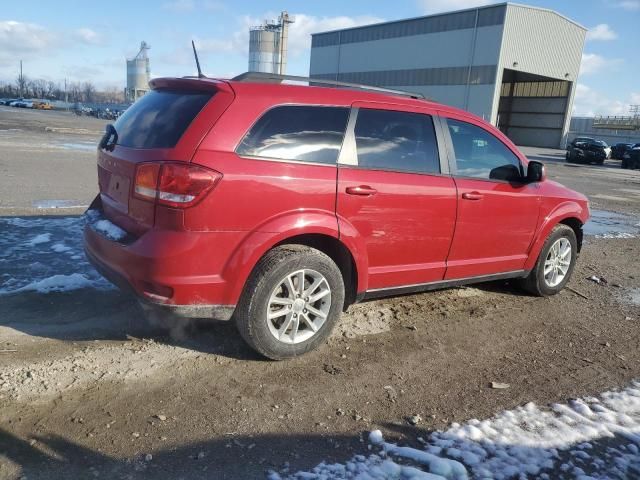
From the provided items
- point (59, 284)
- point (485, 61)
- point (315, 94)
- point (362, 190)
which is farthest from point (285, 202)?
point (485, 61)

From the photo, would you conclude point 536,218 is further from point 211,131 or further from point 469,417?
point 211,131

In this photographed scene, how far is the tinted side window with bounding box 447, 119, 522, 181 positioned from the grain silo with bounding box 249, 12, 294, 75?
7743cm

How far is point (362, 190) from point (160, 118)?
1.50 meters

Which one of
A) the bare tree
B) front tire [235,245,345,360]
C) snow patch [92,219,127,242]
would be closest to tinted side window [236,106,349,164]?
front tire [235,245,345,360]

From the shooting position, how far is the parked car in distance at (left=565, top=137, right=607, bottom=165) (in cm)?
3384

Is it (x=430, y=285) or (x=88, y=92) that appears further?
(x=88, y=92)

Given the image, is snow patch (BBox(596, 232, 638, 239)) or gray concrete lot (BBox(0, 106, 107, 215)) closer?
gray concrete lot (BBox(0, 106, 107, 215))

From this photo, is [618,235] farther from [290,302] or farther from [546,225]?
[290,302]

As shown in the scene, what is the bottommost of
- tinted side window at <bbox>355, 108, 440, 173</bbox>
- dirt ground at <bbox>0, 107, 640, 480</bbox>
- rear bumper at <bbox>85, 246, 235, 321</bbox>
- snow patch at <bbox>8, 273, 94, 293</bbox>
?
dirt ground at <bbox>0, 107, 640, 480</bbox>

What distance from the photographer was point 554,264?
5570 mm

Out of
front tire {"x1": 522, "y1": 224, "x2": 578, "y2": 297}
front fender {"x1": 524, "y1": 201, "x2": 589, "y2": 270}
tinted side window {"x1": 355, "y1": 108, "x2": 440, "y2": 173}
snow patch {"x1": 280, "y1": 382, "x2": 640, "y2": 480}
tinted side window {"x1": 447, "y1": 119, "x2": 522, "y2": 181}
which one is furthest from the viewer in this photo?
front tire {"x1": 522, "y1": 224, "x2": 578, "y2": 297}

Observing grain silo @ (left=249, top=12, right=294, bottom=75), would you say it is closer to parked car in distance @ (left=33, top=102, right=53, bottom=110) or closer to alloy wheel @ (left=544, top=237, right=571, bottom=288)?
parked car in distance @ (left=33, top=102, right=53, bottom=110)

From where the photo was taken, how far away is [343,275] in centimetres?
398

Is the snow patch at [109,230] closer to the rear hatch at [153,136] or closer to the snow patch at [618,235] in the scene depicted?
the rear hatch at [153,136]
